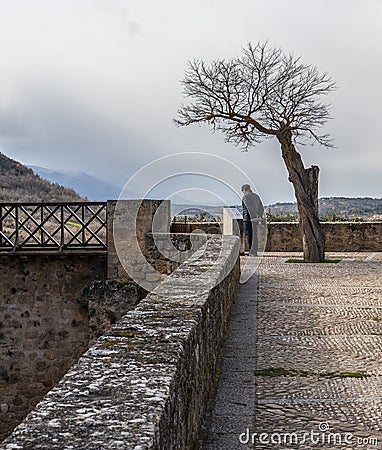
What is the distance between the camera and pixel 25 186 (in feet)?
117

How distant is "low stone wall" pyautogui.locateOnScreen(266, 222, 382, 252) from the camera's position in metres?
17.7

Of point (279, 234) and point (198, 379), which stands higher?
point (279, 234)

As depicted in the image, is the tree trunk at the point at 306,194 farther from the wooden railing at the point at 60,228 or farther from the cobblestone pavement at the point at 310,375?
the cobblestone pavement at the point at 310,375

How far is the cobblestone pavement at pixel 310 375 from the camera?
3463mm

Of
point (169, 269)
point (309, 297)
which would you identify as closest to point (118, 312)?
point (169, 269)

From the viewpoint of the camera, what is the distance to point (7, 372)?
1270 cm

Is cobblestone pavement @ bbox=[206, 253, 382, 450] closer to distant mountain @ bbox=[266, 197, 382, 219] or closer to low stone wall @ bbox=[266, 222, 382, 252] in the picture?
low stone wall @ bbox=[266, 222, 382, 252]

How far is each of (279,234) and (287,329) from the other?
38.3 ft

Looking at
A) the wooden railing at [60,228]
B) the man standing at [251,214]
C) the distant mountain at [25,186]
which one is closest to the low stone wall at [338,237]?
the man standing at [251,214]

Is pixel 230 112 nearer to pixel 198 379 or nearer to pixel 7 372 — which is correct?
pixel 7 372

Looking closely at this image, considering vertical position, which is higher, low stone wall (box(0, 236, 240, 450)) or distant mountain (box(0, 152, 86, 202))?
distant mountain (box(0, 152, 86, 202))

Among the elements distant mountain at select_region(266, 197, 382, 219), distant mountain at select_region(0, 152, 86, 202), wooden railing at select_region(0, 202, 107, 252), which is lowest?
wooden railing at select_region(0, 202, 107, 252)

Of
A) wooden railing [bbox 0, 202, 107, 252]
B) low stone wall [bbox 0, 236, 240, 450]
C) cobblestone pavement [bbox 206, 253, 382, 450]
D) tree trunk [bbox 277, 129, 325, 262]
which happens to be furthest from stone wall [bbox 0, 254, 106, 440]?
low stone wall [bbox 0, 236, 240, 450]

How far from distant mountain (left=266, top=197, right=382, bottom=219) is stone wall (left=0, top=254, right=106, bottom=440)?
7.20 metres
